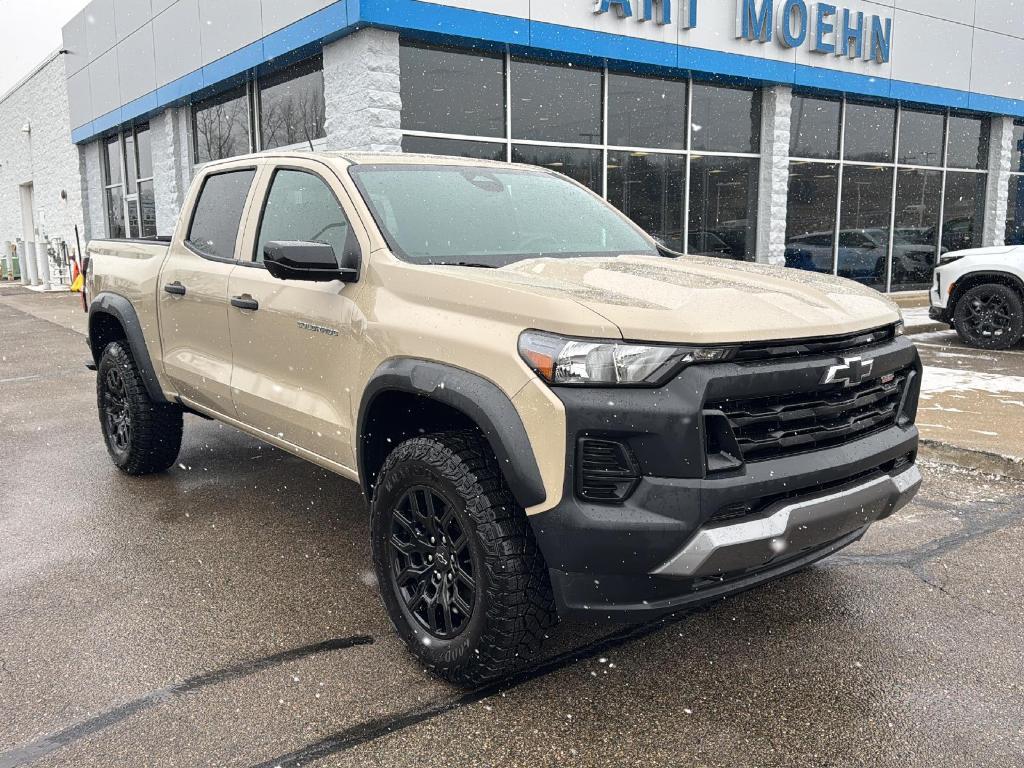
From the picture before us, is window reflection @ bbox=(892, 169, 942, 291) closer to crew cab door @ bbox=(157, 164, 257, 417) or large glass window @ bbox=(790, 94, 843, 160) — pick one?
large glass window @ bbox=(790, 94, 843, 160)

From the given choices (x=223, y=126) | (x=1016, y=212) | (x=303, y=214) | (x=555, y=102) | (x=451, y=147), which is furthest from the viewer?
(x=1016, y=212)

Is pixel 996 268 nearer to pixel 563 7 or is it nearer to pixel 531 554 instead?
pixel 563 7

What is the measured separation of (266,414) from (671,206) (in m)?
10.5

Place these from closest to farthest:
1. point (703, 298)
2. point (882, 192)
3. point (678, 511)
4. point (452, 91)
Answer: point (678, 511), point (703, 298), point (452, 91), point (882, 192)

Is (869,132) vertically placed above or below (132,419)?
above

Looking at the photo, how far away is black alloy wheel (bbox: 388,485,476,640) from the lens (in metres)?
2.90

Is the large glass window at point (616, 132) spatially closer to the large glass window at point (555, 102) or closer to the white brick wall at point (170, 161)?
the large glass window at point (555, 102)

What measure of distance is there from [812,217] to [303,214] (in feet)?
42.2

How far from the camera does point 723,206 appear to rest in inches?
553

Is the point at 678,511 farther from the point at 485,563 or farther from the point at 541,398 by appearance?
the point at 485,563

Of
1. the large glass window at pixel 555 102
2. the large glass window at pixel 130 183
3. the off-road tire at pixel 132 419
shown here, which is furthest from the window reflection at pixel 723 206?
the large glass window at pixel 130 183

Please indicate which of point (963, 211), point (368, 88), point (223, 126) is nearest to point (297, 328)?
point (368, 88)

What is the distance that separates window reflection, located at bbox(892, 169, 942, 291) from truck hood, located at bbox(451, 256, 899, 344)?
1452cm

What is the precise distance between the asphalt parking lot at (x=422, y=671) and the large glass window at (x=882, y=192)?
11.1 m
